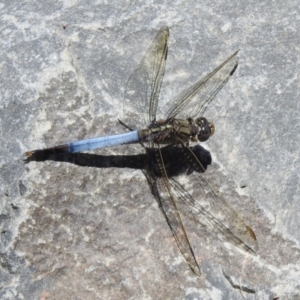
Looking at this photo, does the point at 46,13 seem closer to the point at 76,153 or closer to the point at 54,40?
the point at 54,40

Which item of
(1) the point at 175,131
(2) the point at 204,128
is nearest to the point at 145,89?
(1) the point at 175,131

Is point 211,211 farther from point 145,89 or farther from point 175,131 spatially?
point 145,89

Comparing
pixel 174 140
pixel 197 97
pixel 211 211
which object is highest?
pixel 197 97

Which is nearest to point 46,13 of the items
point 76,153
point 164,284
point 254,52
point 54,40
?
point 54,40

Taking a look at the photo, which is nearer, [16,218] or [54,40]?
[16,218]

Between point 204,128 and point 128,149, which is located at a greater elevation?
point 204,128

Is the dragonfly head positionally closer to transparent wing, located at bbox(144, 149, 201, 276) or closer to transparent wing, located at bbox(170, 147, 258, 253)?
transparent wing, located at bbox(170, 147, 258, 253)

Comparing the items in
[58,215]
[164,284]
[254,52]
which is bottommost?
[164,284]

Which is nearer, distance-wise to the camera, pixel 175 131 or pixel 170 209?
pixel 170 209
